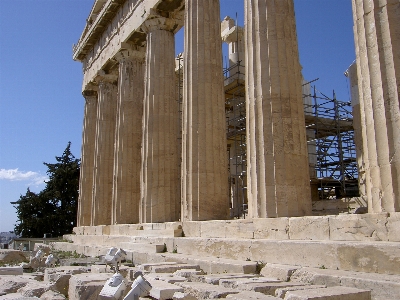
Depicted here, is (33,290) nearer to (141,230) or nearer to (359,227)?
(359,227)

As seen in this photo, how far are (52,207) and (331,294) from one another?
35.9 metres

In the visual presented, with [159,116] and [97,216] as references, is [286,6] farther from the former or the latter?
[97,216]

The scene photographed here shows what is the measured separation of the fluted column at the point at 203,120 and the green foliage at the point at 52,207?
26.9m

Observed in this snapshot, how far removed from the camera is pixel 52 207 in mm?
37562

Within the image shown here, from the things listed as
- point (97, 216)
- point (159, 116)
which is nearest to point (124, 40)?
point (159, 116)

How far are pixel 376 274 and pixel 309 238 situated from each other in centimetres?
192

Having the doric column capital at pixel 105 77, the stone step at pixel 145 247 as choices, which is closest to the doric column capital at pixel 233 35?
the doric column capital at pixel 105 77

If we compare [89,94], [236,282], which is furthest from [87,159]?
[236,282]

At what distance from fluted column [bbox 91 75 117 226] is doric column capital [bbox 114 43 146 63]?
2.97m

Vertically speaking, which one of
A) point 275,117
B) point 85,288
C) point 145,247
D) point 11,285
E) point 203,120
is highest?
point 203,120

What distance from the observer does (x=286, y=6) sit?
10.4 m

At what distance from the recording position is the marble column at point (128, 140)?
1888cm

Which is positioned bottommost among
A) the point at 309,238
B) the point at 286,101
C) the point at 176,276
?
the point at 176,276

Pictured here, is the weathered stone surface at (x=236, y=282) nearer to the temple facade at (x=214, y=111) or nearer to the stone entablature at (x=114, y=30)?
the temple facade at (x=214, y=111)
